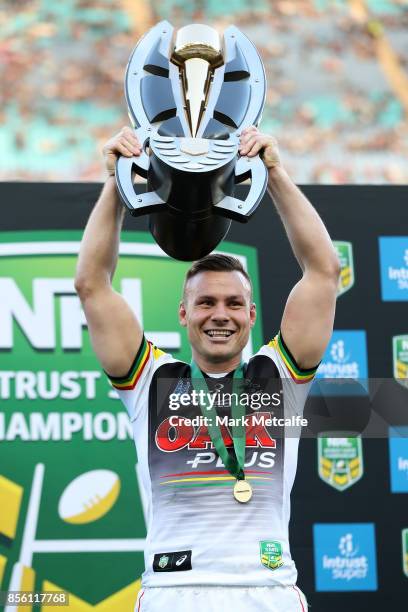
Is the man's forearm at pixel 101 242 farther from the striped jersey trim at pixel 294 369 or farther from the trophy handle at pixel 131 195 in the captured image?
the striped jersey trim at pixel 294 369

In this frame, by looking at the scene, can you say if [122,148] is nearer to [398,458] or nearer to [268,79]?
[398,458]

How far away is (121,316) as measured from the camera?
98.6 inches

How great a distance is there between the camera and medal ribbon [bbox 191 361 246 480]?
2.40m

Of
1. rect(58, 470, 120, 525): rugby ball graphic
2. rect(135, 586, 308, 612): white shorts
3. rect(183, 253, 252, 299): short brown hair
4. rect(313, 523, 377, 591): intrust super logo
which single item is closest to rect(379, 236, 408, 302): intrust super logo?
rect(313, 523, 377, 591): intrust super logo

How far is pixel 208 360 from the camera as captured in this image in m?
2.55

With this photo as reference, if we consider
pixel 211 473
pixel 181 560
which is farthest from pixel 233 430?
pixel 181 560

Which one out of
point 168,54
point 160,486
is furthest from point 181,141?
point 160,486

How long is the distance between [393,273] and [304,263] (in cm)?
193

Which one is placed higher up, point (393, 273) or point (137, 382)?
point (393, 273)

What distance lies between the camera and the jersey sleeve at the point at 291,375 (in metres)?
2.52

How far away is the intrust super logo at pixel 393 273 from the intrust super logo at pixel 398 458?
59cm

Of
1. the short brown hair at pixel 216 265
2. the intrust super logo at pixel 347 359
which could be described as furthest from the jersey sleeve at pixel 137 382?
the intrust super logo at pixel 347 359

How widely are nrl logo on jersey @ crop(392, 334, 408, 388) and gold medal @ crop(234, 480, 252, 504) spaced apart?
81.4 inches

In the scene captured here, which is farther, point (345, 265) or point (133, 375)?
point (345, 265)
